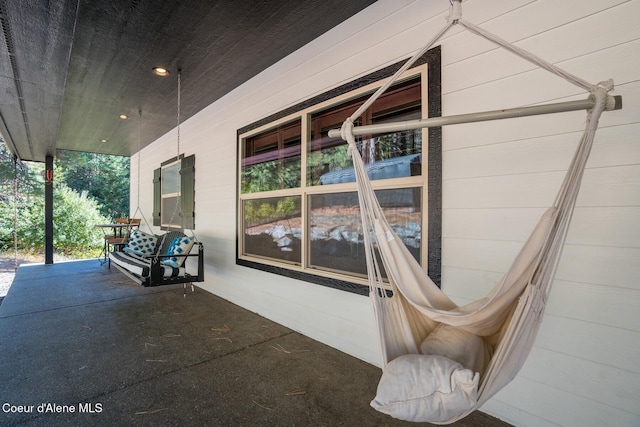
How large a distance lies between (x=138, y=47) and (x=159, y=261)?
79.5 inches

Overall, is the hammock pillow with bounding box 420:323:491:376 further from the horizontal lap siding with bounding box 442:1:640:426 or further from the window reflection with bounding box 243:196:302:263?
the window reflection with bounding box 243:196:302:263

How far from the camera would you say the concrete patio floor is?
1.69 m

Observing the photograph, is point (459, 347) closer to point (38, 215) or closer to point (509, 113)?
point (509, 113)

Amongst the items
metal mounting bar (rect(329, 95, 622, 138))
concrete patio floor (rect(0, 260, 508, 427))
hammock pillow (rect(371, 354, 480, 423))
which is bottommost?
concrete patio floor (rect(0, 260, 508, 427))

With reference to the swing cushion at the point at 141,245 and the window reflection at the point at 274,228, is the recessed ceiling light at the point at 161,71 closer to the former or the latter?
the window reflection at the point at 274,228

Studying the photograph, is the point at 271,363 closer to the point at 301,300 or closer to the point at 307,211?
the point at 301,300

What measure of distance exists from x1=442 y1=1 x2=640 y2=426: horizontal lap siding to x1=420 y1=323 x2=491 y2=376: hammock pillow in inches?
18.9

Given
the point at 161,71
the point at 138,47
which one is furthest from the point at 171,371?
the point at 161,71

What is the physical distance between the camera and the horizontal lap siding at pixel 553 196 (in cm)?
133

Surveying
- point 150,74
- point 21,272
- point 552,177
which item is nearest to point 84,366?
point 150,74

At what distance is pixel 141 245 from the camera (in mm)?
4531

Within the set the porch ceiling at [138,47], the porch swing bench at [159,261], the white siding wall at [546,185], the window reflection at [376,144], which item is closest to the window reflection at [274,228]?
the window reflection at [376,144]

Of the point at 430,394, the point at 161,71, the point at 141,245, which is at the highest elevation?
the point at 161,71

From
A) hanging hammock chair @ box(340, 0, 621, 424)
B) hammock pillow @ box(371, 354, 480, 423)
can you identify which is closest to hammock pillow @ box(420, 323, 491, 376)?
hanging hammock chair @ box(340, 0, 621, 424)
